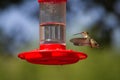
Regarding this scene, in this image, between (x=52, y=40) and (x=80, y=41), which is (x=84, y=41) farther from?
(x=52, y=40)

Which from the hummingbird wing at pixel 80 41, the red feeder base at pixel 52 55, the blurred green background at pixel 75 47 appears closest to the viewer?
the red feeder base at pixel 52 55

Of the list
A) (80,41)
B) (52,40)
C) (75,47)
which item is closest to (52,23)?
(52,40)

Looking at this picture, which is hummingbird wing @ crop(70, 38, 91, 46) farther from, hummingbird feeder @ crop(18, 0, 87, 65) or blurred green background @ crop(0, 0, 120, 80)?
blurred green background @ crop(0, 0, 120, 80)

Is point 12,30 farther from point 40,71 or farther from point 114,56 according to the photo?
point 114,56

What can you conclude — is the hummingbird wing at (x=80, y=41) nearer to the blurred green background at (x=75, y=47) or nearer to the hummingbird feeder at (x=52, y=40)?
the hummingbird feeder at (x=52, y=40)

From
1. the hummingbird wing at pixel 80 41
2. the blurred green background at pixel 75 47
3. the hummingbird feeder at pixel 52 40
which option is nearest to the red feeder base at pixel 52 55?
the hummingbird feeder at pixel 52 40

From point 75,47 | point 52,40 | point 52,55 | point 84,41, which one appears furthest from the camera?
point 75,47
